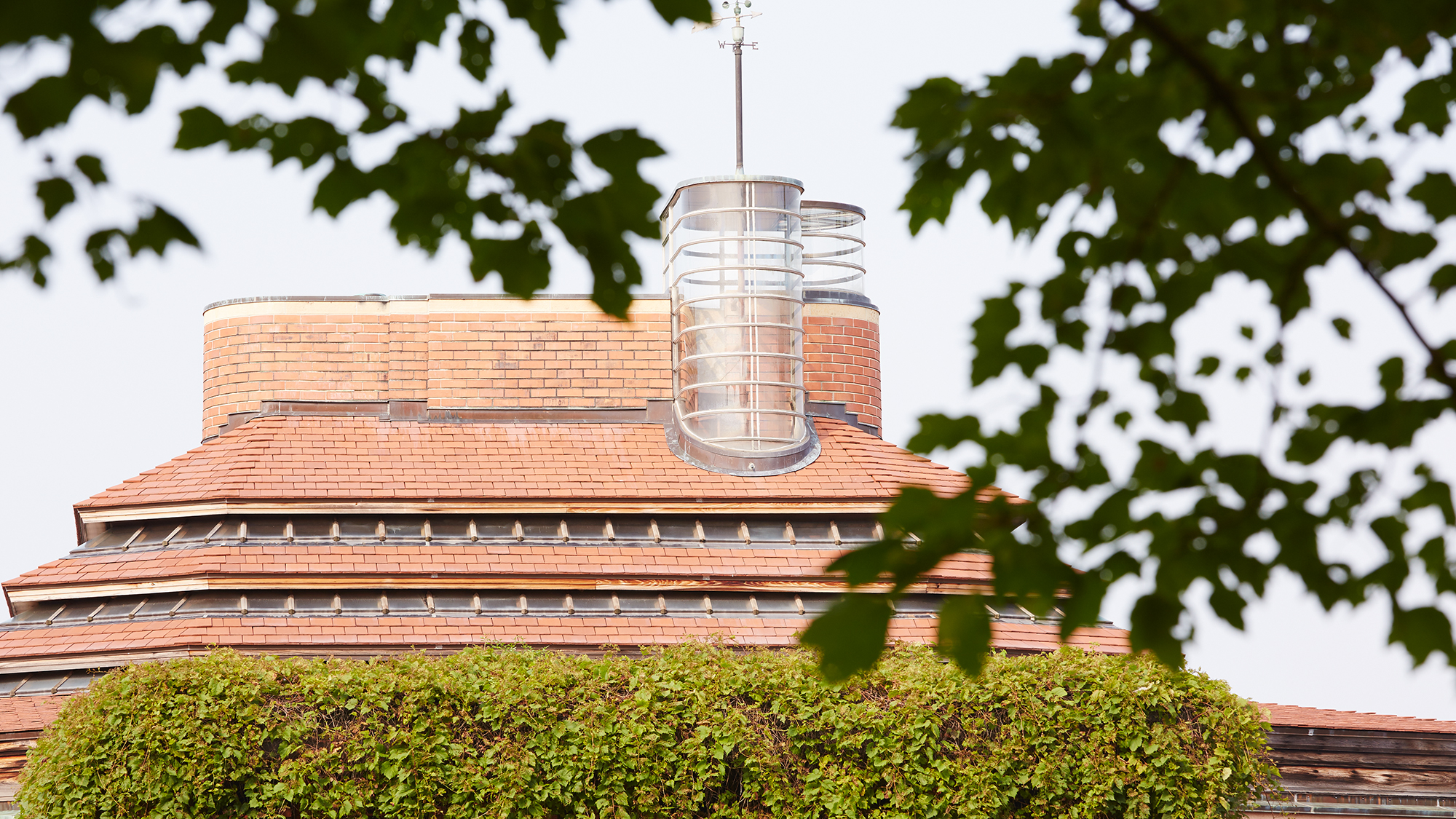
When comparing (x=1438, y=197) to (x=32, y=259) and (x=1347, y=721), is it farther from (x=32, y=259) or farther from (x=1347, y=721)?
(x=1347, y=721)

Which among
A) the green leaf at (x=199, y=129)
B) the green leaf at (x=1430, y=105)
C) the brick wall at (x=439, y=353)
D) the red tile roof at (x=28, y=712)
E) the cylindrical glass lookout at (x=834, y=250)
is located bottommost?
the red tile roof at (x=28, y=712)

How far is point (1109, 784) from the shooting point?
12.7 meters

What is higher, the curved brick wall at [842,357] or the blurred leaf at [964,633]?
the curved brick wall at [842,357]

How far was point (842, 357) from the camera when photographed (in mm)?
23062

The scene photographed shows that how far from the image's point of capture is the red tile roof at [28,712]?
597 inches

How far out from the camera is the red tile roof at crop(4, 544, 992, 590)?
17938 millimetres

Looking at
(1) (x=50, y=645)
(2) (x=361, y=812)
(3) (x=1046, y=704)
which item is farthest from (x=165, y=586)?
(3) (x=1046, y=704)

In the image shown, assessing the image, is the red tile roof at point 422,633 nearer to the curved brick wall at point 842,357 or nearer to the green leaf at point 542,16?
the curved brick wall at point 842,357

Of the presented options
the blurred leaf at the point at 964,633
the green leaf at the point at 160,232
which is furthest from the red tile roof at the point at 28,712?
the blurred leaf at the point at 964,633

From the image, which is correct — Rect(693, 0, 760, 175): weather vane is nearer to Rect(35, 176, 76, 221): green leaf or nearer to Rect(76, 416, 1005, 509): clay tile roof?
Rect(76, 416, 1005, 509): clay tile roof

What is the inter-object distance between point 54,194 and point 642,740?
9.89 meters

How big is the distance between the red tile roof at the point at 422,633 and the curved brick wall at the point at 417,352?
450 cm

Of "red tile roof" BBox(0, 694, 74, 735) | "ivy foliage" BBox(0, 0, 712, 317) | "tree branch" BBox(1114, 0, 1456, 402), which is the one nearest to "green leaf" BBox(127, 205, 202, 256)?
"ivy foliage" BBox(0, 0, 712, 317)

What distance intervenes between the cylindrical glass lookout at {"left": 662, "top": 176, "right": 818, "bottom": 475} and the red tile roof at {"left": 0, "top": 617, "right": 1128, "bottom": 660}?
3.29 m
